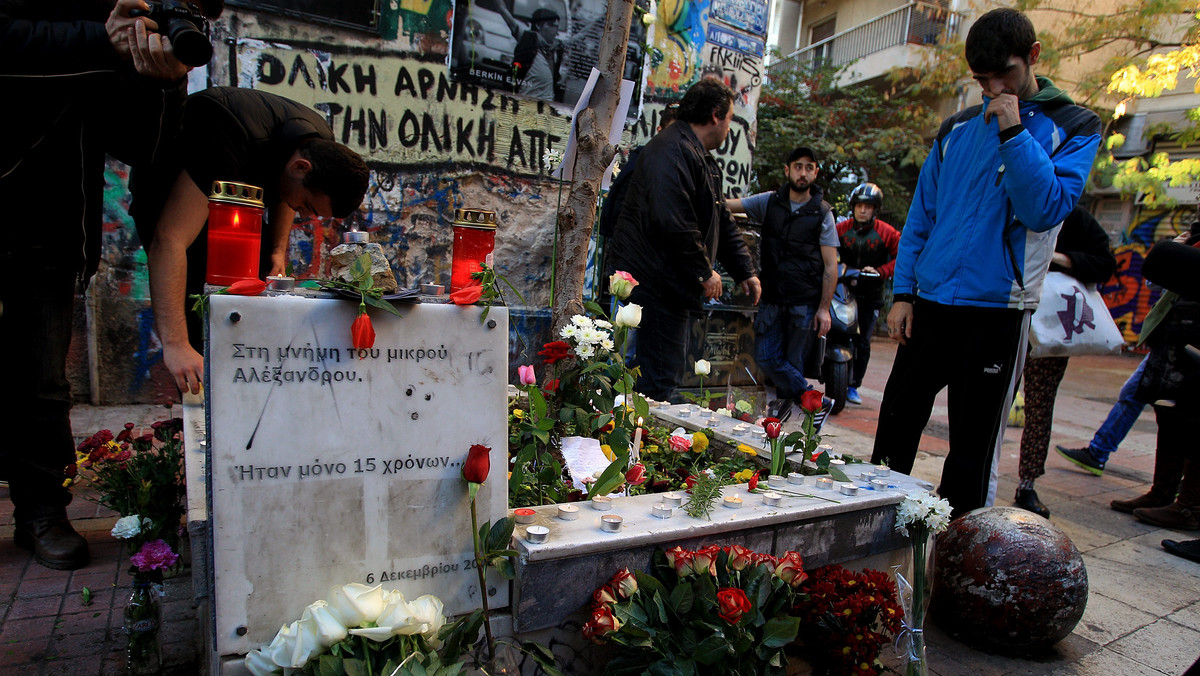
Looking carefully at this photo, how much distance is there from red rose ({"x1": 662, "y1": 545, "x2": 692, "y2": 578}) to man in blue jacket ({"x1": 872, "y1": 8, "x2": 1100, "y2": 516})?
5.14ft

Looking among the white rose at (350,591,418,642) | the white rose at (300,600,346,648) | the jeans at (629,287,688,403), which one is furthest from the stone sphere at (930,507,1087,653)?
the white rose at (300,600,346,648)

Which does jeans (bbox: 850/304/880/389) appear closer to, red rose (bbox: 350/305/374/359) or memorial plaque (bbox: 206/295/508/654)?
memorial plaque (bbox: 206/295/508/654)

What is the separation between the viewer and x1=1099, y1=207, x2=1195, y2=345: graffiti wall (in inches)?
568

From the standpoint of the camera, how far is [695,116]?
361 cm

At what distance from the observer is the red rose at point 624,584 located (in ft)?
5.28

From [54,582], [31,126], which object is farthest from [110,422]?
[31,126]

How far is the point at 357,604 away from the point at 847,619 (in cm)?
132

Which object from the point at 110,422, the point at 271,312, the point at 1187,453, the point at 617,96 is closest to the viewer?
the point at 271,312

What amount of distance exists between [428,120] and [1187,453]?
5.06 meters

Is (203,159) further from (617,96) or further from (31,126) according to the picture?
(617,96)

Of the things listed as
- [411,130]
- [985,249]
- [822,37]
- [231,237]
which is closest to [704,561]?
[231,237]

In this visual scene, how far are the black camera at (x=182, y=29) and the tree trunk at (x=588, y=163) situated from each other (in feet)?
4.75

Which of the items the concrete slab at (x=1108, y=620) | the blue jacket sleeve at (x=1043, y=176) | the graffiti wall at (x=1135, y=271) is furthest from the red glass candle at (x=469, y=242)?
the graffiti wall at (x=1135, y=271)

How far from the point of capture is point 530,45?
5203 millimetres
